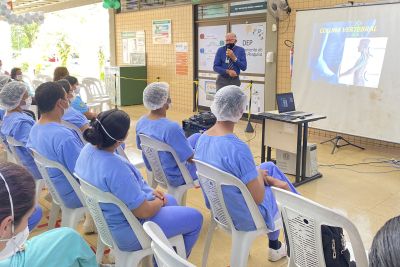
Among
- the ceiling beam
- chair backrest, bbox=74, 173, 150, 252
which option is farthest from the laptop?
the ceiling beam

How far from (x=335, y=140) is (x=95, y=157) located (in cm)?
434

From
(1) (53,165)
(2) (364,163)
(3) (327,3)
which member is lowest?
(2) (364,163)

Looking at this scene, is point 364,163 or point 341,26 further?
point 341,26

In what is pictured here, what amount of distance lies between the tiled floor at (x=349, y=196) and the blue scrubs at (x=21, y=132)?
0.51m

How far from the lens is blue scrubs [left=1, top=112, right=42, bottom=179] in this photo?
2.93m

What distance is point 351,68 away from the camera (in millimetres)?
5055

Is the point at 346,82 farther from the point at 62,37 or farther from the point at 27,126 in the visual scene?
the point at 62,37

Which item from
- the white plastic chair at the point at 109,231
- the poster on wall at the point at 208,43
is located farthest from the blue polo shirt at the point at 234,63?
the white plastic chair at the point at 109,231

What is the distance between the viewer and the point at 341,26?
5.13 m

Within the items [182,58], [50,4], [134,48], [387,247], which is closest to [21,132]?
[387,247]

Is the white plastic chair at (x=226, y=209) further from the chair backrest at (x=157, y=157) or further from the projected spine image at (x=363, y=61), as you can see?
the projected spine image at (x=363, y=61)

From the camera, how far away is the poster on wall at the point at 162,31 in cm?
848

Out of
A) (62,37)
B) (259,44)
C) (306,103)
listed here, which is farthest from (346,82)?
(62,37)

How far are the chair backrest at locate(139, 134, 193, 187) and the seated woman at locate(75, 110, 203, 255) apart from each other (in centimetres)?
71
